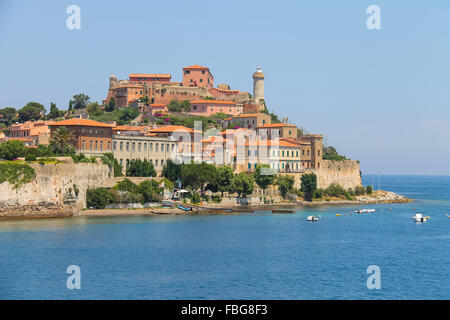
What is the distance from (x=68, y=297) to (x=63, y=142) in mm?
38645

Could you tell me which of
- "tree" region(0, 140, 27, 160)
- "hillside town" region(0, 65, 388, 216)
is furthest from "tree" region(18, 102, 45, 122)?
"tree" region(0, 140, 27, 160)

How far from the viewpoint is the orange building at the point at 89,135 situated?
225ft

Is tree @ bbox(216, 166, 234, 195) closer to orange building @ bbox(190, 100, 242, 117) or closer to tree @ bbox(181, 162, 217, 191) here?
tree @ bbox(181, 162, 217, 191)

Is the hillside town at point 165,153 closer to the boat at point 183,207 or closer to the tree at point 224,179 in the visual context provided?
the tree at point 224,179

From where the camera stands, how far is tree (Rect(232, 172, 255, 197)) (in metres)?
74.8

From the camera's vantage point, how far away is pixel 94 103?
10838 cm

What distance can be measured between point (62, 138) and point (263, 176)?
2604cm

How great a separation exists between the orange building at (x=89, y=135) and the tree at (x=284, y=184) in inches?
920

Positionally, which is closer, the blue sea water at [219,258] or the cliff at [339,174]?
the blue sea water at [219,258]

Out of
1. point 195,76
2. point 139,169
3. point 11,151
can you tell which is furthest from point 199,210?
point 195,76

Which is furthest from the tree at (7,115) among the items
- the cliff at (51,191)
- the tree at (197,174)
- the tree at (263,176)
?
the cliff at (51,191)

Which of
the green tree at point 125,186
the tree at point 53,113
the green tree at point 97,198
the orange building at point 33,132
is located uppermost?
the tree at point 53,113

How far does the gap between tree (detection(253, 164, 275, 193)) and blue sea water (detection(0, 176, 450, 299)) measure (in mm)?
15676
